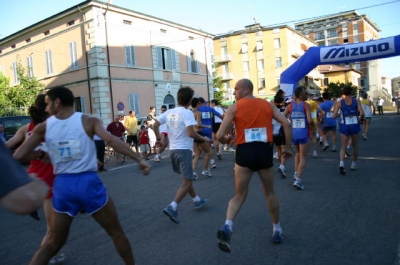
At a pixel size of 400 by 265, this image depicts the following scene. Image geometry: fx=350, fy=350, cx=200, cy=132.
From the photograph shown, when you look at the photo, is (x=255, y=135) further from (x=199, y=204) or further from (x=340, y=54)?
(x=340, y=54)

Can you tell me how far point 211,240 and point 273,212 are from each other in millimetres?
845

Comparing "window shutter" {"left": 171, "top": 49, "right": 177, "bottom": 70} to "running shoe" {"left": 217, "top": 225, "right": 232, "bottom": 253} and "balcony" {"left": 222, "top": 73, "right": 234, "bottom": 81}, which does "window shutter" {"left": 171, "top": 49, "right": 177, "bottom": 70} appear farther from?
"balcony" {"left": 222, "top": 73, "right": 234, "bottom": 81}

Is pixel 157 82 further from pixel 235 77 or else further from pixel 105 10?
pixel 235 77

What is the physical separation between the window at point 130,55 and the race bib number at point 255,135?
23.5 metres

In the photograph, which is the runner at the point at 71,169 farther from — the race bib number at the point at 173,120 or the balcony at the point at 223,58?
the balcony at the point at 223,58

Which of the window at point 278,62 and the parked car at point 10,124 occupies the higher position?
the window at point 278,62

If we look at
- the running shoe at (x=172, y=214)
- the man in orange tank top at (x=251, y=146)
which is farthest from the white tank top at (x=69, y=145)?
the running shoe at (x=172, y=214)

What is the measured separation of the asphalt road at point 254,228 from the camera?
148 inches

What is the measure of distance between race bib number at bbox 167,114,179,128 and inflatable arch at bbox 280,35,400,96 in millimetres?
7359

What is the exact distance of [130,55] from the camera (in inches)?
1037

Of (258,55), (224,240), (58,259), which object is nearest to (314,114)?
(224,240)

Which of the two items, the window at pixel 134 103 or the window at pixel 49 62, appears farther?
the window at pixel 49 62

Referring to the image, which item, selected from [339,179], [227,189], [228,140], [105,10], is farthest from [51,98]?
[105,10]

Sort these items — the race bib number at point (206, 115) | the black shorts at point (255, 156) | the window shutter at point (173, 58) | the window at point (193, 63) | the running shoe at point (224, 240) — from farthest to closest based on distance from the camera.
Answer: the window at point (193, 63)
the window shutter at point (173, 58)
the race bib number at point (206, 115)
the black shorts at point (255, 156)
the running shoe at point (224, 240)
